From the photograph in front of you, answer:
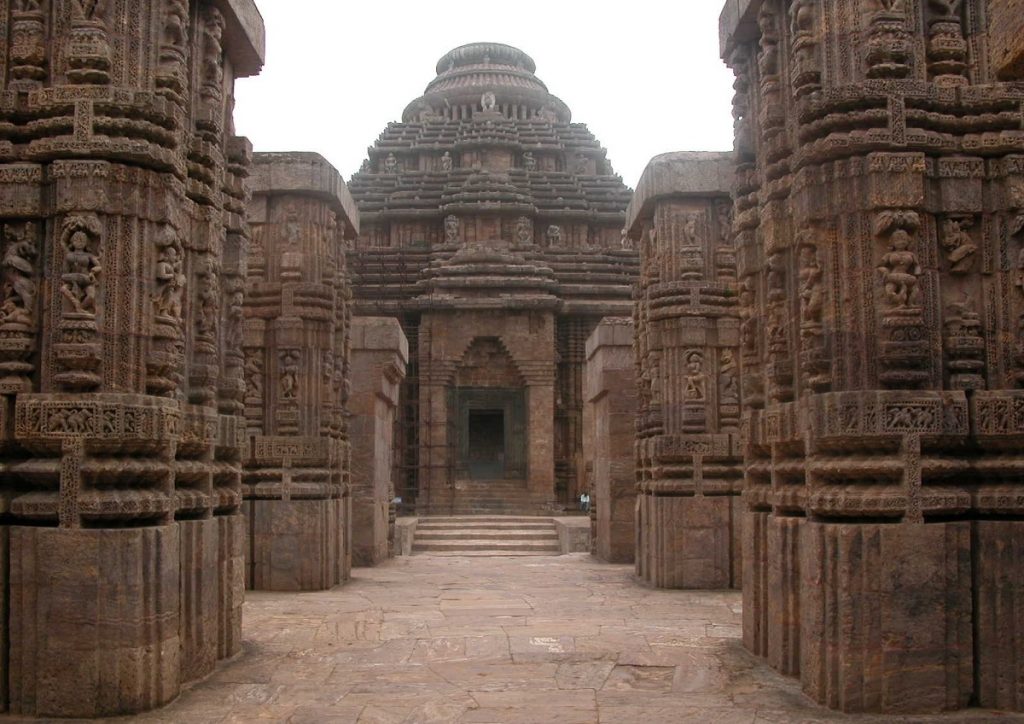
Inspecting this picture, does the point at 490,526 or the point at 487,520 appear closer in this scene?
the point at 490,526

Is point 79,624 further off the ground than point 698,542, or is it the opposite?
point 79,624

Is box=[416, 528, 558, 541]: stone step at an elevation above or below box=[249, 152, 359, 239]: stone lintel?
below

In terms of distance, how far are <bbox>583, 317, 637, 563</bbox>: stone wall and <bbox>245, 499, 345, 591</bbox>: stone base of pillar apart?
504cm

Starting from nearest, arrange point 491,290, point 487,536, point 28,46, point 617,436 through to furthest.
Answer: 1. point 28,46
2. point 617,436
3. point 487,536
4. point 491,290

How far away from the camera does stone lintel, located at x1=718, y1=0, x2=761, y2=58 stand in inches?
343

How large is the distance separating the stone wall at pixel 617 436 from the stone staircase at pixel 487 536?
10.5ft

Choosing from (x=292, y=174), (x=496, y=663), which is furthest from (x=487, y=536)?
(x=496, y=663)

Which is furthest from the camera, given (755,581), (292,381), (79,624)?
(292,381)

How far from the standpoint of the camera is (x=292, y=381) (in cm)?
1382

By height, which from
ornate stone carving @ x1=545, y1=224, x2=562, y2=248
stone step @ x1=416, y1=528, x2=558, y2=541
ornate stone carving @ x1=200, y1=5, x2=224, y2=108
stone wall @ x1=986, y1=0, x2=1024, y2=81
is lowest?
stone step @ x1=416, y1=528, x2=558, y2=541

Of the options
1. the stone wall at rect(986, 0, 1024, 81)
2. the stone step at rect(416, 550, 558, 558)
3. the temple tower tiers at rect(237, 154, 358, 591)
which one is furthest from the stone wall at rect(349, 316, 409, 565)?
the stone wall at rect(986, 0, 1024, 81)

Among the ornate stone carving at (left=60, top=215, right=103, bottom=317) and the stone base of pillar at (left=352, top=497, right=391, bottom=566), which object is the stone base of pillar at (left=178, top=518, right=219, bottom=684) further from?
the stone base of pillar at (left=352, top=497, right=391, bottom=566)

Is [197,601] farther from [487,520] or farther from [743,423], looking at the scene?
[487,520]

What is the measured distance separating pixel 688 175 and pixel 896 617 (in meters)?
8.49
